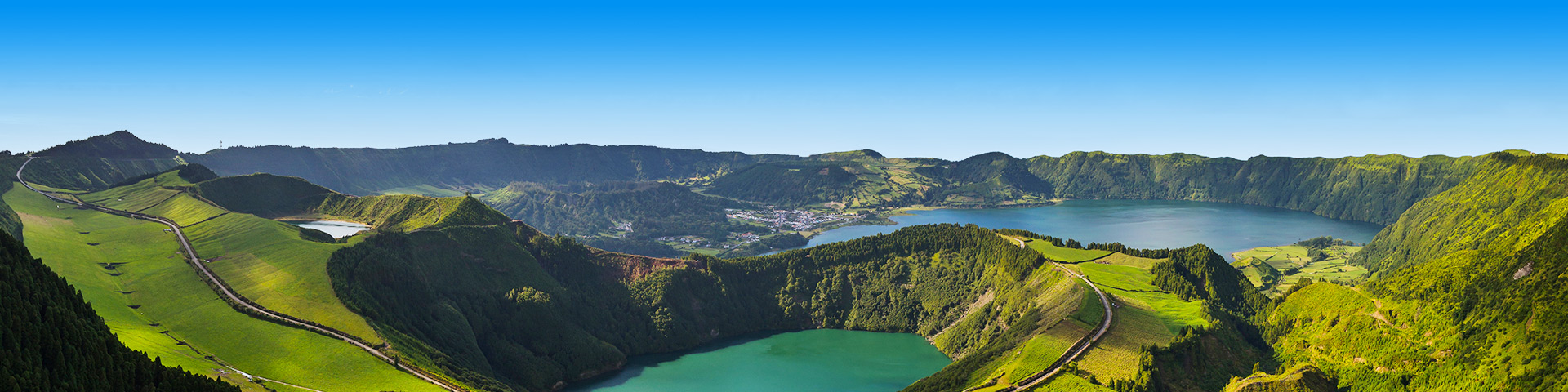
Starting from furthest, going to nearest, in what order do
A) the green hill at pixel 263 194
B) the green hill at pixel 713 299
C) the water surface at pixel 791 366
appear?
the green hill at pixel 263 194
the water surface at pixel 791 366
the green hill at pixel 713 299

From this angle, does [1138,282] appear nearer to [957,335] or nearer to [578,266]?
[957,335]

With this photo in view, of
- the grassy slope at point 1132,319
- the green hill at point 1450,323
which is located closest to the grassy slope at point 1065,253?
the grassy slope at point 1132,319

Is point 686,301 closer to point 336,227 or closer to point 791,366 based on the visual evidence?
point 791,366

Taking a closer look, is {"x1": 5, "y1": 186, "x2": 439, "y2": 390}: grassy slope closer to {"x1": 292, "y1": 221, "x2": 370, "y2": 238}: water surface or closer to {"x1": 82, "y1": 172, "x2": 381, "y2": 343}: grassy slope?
{"x1": 82, "y1": 172, "x2": 381, "y2": 343}: grassy slope

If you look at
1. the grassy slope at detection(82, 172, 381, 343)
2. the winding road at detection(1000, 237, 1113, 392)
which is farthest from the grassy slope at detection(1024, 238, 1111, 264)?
the grassy slope at detection(82, 172, 381, 343)

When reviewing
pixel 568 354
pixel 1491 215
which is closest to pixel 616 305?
pixel 568 354

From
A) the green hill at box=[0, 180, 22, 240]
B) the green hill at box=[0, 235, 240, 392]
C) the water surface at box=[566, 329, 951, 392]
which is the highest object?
the green hill at box=[0, 180, 22, 240]

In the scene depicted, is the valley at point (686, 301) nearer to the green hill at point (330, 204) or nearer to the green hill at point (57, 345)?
the green hill at point (330, 204)
